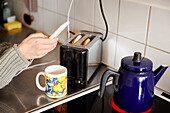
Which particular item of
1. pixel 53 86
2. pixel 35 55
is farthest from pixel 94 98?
pixel 35 55

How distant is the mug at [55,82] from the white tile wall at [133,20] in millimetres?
Answer: 355

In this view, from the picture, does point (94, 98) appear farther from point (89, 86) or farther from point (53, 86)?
point (53, 86)

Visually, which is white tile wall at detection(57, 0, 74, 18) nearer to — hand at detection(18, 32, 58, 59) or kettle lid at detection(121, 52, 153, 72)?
hand at detection(18, 32, 58, 59)

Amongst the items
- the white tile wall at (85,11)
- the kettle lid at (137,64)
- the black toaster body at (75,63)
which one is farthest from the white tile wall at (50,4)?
the kettle lid at (137,64)

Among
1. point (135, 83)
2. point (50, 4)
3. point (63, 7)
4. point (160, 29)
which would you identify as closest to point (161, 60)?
point (160, 29)

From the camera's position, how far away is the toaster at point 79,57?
1044mm

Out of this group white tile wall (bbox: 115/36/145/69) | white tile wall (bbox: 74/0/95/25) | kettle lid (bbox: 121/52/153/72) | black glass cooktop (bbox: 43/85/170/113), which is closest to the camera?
kettle lid (bbox: 121/52/153/72)

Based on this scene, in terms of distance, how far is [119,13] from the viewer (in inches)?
45.8

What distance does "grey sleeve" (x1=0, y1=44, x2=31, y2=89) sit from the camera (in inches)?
38.8

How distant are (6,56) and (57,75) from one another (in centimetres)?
22

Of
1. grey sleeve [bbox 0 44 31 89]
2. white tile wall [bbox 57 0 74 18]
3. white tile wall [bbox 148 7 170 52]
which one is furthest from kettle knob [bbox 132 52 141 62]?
white tile wall [bbox 57 0 74 18]

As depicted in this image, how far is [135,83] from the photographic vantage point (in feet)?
2.82

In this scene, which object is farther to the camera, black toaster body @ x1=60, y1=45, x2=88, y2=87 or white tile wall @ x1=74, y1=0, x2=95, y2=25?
white tile wall @ x1=74, y1=0, x2=95, y2=25

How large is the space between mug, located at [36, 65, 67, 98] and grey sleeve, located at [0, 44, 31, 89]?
10 centimetres
